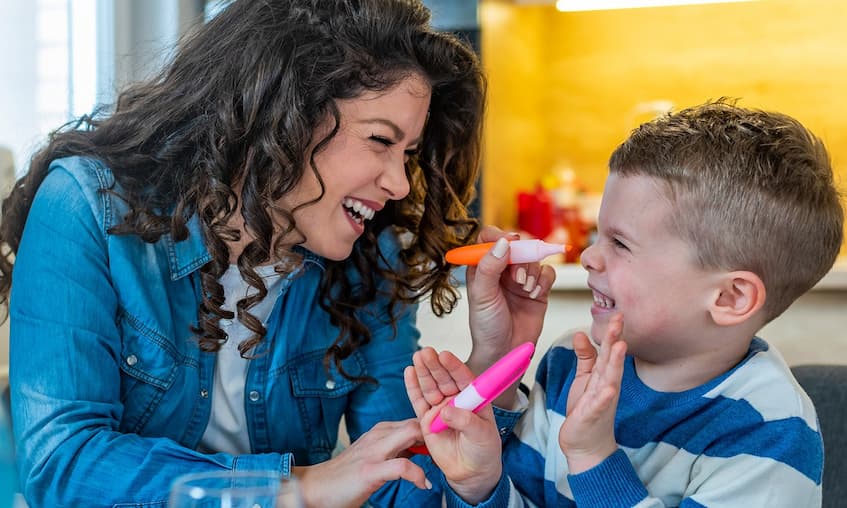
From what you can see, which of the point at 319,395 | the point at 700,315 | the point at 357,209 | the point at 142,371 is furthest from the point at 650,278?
the point at 142,371

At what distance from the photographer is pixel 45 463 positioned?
1.17 meters

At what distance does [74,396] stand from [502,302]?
57cm

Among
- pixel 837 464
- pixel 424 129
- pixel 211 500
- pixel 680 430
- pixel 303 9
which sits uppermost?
pixel 303 9

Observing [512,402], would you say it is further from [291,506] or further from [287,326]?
[291,506]

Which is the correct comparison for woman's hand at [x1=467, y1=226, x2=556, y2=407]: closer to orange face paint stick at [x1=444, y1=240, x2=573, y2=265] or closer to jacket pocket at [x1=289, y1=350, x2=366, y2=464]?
orange face paint stick at [x1=444, y1=240, x2=573, y2=265]

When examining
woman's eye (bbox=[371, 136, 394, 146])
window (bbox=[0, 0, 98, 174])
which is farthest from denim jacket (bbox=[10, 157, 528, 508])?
window (bbox=[0, 0, 98, 174])

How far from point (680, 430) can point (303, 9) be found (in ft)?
2.42

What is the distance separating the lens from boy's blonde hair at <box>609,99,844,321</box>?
119 cm

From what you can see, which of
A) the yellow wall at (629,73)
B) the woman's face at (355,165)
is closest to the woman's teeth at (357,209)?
the woman's face at (355,165)

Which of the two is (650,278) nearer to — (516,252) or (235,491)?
(516,252)

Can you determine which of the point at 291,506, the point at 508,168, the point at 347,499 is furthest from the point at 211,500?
the point at 508,168

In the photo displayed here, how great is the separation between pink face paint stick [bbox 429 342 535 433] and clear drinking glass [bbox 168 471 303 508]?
0.42 meters

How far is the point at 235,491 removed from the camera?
649 millimetres

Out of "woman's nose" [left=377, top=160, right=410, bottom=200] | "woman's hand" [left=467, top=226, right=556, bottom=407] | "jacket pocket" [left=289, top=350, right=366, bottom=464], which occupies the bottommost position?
"jacket pocket" [left=289, top=350, right=366, bottom=464]
